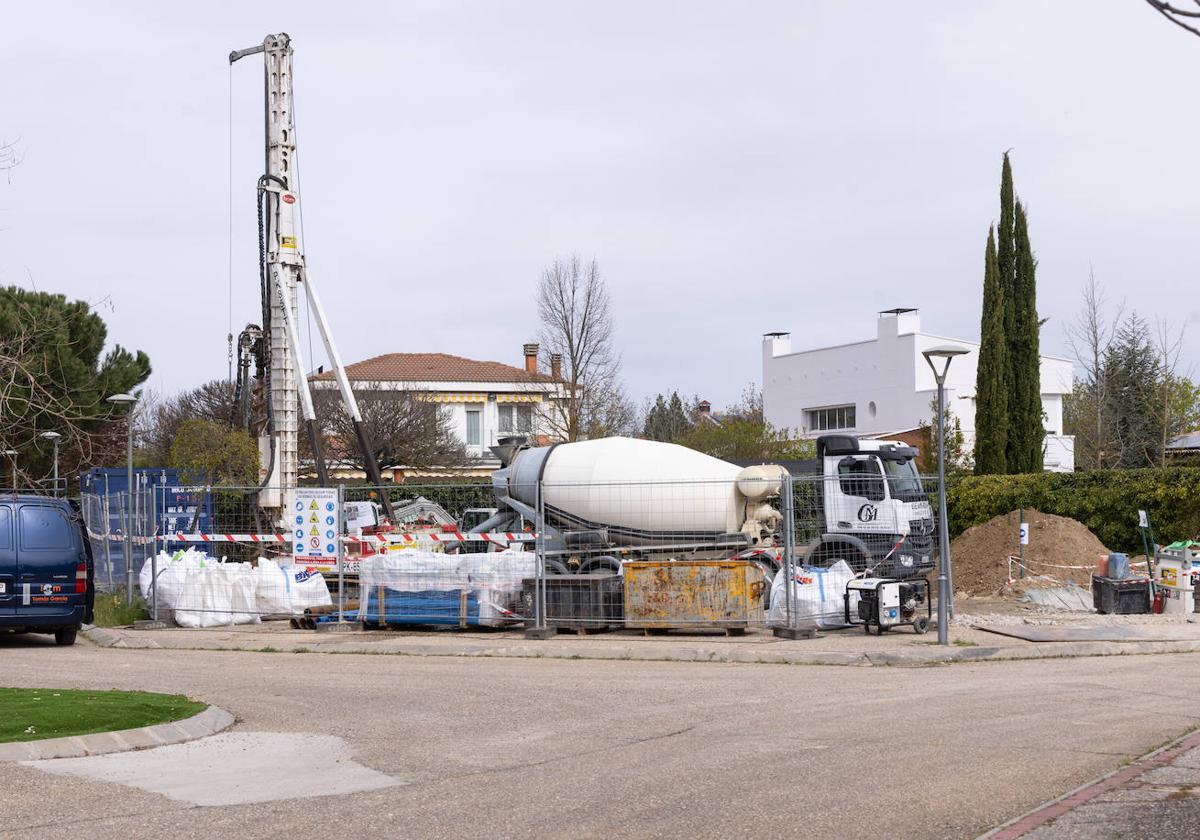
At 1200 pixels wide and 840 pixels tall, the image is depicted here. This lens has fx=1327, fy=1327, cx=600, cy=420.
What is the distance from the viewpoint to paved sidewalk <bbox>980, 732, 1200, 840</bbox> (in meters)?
6.99

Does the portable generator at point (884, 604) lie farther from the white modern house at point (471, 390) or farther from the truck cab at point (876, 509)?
the white modern house at point (471, 390)

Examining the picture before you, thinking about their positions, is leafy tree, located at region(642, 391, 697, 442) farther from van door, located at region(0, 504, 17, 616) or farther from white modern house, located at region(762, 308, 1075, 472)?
van door, located at region(0, 504, 17, 616)

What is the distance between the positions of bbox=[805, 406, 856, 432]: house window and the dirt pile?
2727cm

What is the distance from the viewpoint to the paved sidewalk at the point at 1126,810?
699 centimetres

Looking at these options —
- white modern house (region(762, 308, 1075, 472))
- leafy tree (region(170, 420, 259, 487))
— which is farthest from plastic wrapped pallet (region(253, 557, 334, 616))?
white modern house (region(762, 308, 1075, 472))

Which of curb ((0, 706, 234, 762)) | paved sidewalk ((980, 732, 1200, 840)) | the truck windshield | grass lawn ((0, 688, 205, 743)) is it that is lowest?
paved sidewalk ((980, 732, 1200, 840))

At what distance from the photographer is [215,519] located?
28719 mm

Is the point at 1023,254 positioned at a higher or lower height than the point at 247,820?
higher

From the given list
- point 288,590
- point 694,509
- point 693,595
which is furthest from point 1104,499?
point 288,590

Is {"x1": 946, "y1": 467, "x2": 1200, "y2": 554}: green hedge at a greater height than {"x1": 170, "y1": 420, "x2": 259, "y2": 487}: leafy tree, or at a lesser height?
lesser

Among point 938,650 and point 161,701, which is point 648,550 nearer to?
point 938,650

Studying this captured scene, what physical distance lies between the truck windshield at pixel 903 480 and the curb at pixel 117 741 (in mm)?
14820

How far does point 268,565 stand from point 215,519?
26.0 ft

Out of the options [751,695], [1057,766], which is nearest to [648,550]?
[751,695]
